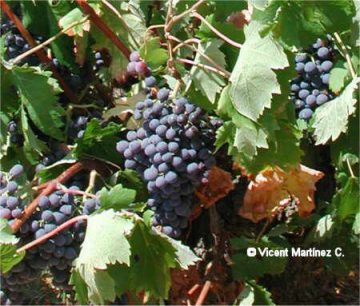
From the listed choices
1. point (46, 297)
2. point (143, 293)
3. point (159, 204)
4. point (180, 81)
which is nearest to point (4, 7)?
point (180, 81)

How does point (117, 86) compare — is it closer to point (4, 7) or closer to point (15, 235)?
point (4, 7)

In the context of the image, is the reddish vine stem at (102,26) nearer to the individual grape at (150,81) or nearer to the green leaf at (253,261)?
the individual grape at (150,81)

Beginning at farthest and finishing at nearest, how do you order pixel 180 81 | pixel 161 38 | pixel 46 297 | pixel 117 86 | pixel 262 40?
pixel 46 297, pixel 117 86, pixel 161 38, pixel 180 81, pixel 262 40

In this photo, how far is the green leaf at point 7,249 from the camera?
1.35 m

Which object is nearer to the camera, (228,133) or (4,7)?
(228,133)

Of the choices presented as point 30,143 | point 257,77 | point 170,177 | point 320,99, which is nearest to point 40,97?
point 30,143

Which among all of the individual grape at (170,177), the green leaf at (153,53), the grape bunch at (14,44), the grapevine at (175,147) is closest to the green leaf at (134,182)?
the grapevine at (175,147)

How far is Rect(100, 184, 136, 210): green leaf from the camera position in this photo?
137cm

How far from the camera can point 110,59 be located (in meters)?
1.67

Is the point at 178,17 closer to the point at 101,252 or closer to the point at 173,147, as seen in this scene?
the point at 173,147

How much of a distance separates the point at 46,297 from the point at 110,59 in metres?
0.63

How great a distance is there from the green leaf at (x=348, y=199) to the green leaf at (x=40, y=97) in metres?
0.54

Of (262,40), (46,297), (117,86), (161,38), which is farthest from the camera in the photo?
(46,297)

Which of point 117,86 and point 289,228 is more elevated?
point 117,86
